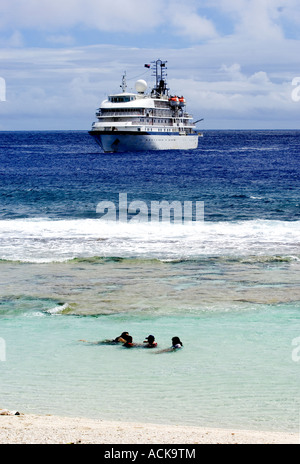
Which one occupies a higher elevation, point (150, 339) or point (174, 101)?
point (174, 101)

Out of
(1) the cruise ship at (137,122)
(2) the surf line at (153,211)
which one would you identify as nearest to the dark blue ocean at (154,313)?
(2) the surf line at (153,211)

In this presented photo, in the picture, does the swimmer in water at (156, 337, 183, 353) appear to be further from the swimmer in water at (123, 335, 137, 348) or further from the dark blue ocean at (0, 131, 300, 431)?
the swimmer in water at (123, 335, 137, 348)

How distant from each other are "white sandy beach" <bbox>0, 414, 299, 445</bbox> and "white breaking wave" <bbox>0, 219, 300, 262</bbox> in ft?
42.2

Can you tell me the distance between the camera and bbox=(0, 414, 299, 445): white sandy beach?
7156 millimetres

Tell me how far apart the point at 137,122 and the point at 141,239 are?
201ft

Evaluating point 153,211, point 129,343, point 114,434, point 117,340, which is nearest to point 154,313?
point 117,340

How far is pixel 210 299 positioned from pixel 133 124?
70170mm

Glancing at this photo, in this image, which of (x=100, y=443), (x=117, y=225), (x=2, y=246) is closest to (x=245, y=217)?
(x=117, y=225)

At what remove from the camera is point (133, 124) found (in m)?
83.6

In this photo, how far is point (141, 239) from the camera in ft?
81.8

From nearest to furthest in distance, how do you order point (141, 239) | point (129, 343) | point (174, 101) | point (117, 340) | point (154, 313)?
point (129, 343) < point (117, 340) < point (154, 313) < point (141, 239) < point (174, 101)

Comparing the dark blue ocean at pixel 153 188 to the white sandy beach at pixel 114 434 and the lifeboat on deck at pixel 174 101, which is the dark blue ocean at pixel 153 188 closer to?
the white sandy beach at pixel 114 434

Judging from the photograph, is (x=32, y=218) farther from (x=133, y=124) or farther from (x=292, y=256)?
(x=133, y=124)

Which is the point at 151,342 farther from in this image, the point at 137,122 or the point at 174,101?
the point at 174,101
